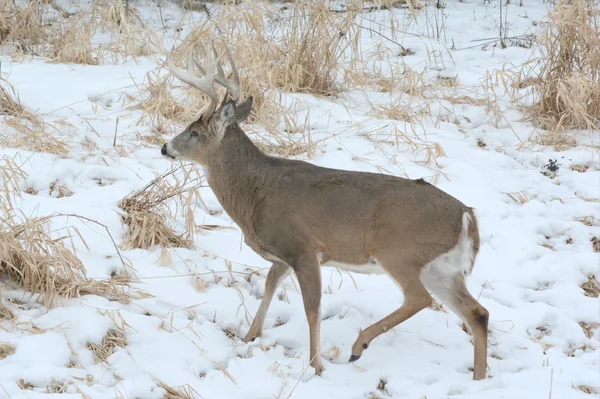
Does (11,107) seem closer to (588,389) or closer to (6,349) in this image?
(6,349)

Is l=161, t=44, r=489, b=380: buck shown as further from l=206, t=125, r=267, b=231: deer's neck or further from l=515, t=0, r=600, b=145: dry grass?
l=515, t=0, r=600, b=145: dry grass

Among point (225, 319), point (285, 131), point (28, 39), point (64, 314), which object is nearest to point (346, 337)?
point (225, 319)

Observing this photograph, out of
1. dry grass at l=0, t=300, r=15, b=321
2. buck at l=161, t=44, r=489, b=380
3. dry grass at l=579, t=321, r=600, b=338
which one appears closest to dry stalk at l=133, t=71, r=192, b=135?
buck at l=161, t=44, r=489, b=380

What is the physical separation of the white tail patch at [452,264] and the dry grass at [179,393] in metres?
1.33

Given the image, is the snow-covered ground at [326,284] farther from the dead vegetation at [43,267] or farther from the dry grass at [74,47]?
the dry grass at [74,47]

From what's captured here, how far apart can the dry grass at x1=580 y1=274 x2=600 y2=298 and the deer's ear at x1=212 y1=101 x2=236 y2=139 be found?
2544 mm

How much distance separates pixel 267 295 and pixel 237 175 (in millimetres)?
715

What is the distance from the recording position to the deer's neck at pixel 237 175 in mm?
4789

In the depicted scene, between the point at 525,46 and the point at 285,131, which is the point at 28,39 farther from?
the point at 525,46

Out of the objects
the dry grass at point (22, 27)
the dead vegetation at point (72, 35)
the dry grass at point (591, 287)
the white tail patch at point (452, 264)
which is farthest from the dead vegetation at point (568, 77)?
the dry grass at point (22, 27)

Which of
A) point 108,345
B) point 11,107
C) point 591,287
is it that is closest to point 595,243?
point 591,287

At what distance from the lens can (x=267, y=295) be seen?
4.83 m

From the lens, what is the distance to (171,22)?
31.3ft

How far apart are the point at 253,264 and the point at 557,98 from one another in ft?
11.3
